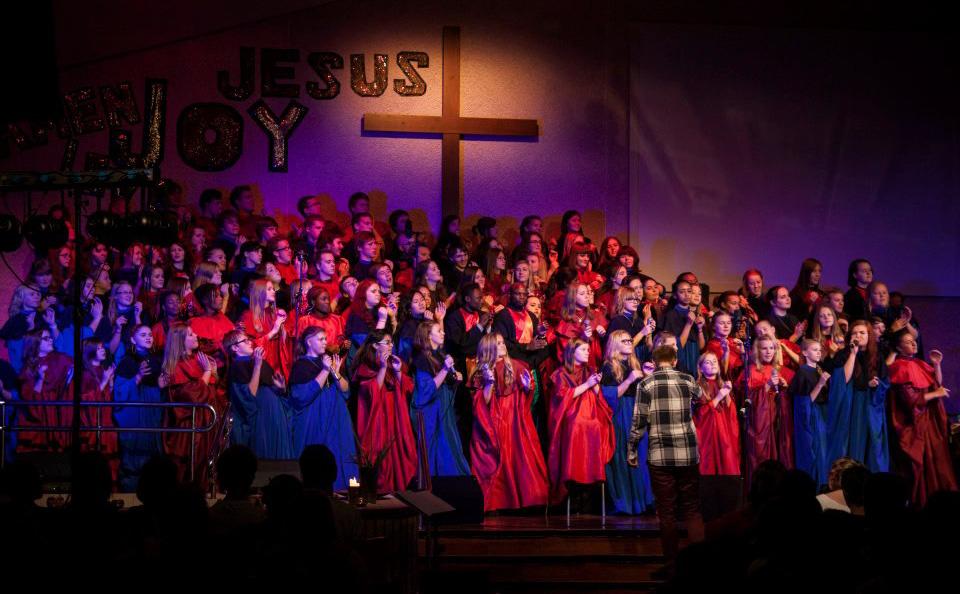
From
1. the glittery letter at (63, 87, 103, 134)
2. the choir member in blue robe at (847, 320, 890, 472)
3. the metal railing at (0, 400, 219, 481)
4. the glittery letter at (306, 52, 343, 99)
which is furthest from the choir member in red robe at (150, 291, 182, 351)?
the choir member in blue robe at (847, 320, 890, 472)

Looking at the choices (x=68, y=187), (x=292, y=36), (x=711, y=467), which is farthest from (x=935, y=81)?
(x=68, y=187)

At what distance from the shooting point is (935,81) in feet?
43.0

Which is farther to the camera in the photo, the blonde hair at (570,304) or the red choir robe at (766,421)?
the blonde hair at (570,304)

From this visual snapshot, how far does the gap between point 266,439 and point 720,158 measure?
698cm

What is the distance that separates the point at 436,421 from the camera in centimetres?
891

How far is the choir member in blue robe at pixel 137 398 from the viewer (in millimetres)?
8609

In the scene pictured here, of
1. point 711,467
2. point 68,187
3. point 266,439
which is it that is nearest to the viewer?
point 68,187

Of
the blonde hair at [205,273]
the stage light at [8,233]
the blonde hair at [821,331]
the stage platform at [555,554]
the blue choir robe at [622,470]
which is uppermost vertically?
the stage light at [8,233]

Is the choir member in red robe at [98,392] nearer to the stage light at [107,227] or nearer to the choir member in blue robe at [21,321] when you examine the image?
the choir member in blue robe at [21,321]

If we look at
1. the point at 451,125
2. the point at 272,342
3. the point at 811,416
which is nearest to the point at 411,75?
the point at 451,125

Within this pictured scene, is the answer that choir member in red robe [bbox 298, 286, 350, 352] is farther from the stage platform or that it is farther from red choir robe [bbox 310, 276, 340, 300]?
the stage platform

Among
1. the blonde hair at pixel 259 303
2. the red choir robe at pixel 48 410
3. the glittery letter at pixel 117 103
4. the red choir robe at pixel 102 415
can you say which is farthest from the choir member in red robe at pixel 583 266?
the glittery letter at pixel 117 103

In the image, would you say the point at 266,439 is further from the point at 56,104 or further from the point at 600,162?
the point at 600,162

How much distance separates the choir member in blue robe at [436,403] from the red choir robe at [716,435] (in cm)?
203
